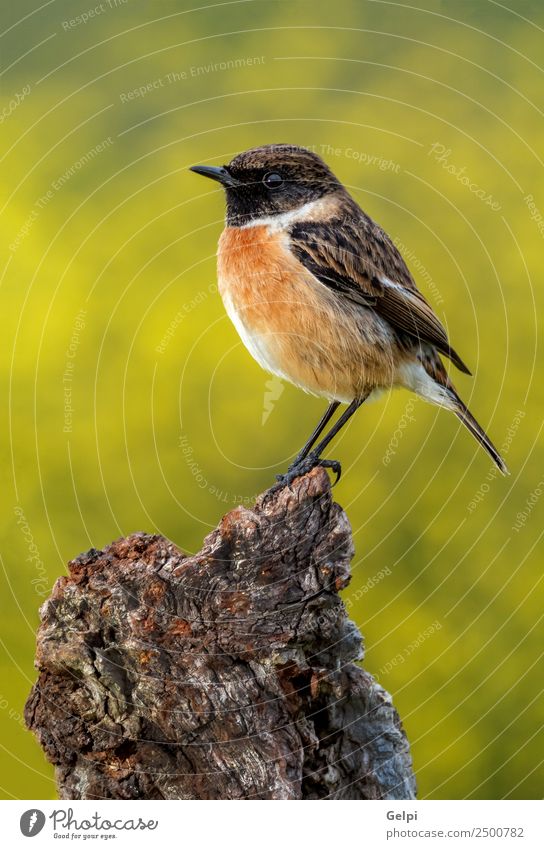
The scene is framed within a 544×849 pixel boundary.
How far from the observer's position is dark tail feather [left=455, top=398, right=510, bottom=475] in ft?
18.1

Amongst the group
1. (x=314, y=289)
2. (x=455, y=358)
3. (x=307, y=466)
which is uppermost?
(x=314, y=289)

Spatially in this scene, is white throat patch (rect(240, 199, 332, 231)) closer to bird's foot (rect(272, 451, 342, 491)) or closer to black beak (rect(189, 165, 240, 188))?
black beak (rect(189, 165, 240, 188))

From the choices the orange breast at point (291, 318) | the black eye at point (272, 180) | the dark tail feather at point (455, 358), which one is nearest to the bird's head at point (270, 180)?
the black eye at point (272, 180)

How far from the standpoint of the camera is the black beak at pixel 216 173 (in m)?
5.16

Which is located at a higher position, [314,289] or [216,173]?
[216,173]

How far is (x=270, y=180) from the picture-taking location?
17.3 ft

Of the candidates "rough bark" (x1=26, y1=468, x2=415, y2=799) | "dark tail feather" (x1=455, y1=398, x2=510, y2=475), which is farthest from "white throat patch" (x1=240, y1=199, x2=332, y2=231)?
"rough bark" (x1=26, y1=468, x2=415, y2=799)

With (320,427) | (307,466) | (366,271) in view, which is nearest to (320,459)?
(307,466)

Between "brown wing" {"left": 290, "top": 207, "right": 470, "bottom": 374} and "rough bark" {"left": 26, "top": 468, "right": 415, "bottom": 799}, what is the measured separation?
4.91 feet

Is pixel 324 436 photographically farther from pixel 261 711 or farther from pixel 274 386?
pixel 261 711

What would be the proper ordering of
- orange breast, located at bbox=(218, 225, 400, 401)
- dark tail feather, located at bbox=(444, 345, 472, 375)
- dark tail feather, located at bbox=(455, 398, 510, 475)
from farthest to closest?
1. dark tail feather, located at bbox=(455, 398, 510, 475)
2. dark tail feather, located at bbox=(444, 345, 472, 375)
3. orange breast, located at bbox=(218, 225, 400, 401)

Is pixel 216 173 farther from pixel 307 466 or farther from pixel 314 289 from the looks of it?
pixel 307 466

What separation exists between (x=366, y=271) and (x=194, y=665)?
221cm

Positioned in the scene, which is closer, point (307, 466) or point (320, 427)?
point (307, 466)
